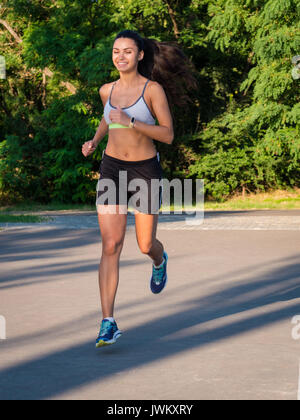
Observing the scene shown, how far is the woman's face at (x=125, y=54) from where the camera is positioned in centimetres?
561

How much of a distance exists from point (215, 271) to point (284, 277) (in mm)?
852

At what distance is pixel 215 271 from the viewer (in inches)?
367

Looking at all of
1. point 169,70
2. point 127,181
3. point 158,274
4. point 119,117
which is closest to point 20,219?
point 158,274

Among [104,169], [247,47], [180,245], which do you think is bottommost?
[180,245]

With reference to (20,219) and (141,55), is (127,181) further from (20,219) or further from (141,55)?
(20,219)

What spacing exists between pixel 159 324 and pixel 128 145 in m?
1.56

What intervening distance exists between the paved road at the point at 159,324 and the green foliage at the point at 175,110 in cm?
1230

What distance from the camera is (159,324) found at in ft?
20.9

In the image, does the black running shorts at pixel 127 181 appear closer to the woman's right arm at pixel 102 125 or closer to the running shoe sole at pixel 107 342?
the woman's right arm at pixel 102 125

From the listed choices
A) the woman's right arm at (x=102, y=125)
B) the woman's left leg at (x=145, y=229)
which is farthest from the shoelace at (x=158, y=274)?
the woman's right arm at (x=102, y=125)

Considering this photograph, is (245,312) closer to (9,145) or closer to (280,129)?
(280,129)

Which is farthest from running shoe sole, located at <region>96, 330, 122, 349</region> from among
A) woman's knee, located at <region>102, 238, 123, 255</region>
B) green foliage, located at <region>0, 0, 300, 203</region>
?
green foliage, located at <region>0, 0, 300, 203</region>

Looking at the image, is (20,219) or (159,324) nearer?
(159,324)
